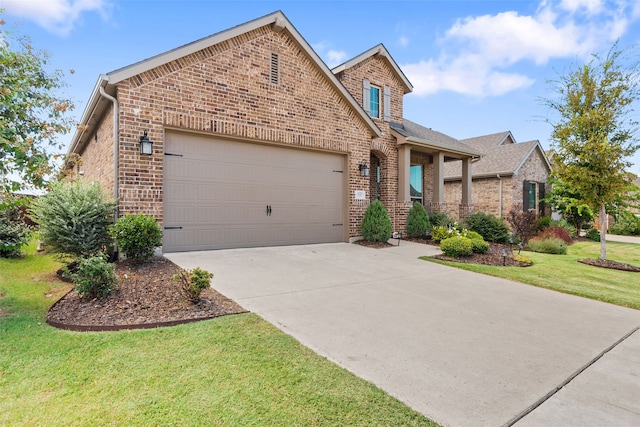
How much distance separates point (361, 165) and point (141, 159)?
609 cm

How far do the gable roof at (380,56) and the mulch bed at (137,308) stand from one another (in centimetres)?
992

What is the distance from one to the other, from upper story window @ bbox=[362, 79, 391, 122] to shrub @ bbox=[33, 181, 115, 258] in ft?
31.2

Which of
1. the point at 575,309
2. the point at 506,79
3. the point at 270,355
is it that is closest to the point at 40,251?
the point at 270,355

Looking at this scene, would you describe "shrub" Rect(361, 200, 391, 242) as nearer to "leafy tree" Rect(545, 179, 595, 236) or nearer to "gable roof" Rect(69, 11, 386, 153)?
"gable roof" Rect(69, 11, 386, 153)

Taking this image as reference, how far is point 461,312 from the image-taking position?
4.43 metres

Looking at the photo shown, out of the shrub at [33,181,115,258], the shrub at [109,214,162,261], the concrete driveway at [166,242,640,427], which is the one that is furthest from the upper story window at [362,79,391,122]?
the shrub at [33,181,115,258]

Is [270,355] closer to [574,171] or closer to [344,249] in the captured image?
[344,249]

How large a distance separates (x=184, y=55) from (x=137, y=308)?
576 cm

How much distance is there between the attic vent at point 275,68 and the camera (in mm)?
8805

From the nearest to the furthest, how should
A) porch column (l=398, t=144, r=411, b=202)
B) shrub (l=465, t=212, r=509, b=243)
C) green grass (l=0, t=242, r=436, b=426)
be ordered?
green grass (l=0, t=242, r=436, b=426)
shrub (l=465, t=212, r=509, b=243)
porch column (l=398, t=144, r=411, b=202)

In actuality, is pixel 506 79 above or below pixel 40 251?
above

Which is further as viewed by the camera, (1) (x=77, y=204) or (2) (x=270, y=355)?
(1) (x=77, y=204)

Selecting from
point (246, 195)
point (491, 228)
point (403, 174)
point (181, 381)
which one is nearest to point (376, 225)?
point (403, 174)

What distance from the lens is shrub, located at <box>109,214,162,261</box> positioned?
19.6 feet
